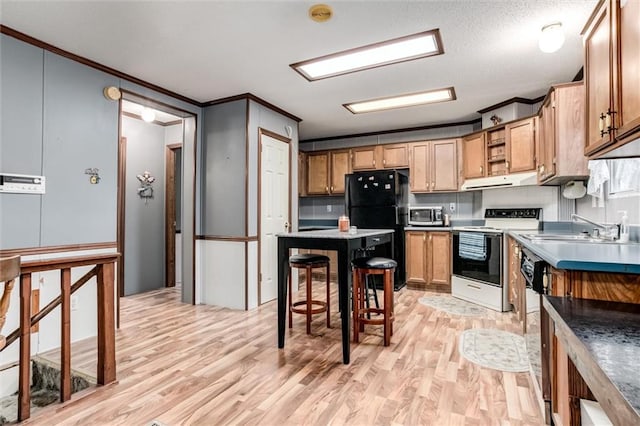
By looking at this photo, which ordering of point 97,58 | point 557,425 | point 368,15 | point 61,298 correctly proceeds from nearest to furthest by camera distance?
point 557,425 → point 61,298 → point 368,15 → point 97,58

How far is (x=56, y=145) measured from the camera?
2.74m

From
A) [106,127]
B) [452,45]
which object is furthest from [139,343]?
[452,45]

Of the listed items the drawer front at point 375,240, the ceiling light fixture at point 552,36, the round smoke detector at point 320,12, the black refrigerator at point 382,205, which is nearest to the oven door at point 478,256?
the black refrigerator at point 382,205

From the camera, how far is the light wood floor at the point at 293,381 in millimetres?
1771

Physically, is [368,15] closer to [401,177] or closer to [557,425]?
[557,425]

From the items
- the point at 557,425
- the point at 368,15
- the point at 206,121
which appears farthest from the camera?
the point at 206,121

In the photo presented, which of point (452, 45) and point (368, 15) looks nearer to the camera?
point (368, 15)

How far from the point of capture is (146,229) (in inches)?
187

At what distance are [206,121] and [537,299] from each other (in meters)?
3.91

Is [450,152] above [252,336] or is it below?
above

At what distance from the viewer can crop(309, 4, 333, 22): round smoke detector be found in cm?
219

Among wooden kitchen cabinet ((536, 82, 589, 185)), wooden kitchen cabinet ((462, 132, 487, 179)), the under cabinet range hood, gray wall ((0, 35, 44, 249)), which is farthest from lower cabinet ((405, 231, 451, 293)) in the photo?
gray wall ((0, 35, 44, 249))

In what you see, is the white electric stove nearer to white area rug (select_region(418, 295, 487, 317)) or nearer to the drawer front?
white area rug (select_region(418, 295, 487, 317))

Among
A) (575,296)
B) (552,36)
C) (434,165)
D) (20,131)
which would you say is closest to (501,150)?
(434,165)
